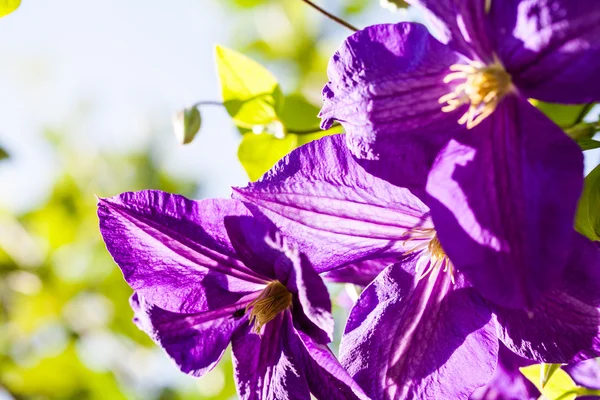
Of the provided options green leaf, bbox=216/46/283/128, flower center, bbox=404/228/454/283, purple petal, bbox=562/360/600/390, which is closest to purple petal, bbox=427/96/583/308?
flower center, bbox=404/228/454/283

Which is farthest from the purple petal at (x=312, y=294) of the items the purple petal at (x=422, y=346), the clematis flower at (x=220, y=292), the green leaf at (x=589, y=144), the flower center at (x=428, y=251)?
the green leaf at (x=589, y=144)

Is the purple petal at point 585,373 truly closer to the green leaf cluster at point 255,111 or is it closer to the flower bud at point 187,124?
the green leaf cluster at point 255,111

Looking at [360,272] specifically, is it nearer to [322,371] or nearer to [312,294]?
[322,371]

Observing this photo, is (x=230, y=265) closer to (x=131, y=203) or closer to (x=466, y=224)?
(x=131, y=203)

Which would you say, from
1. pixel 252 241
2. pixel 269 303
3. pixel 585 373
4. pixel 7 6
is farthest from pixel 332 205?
pixel 7 6

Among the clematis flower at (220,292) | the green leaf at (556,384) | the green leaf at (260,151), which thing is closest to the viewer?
the clematis flower at (220,292)

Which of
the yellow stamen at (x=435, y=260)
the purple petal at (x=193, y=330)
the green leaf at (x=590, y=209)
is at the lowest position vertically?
the purple petal at (x=193, y=330)

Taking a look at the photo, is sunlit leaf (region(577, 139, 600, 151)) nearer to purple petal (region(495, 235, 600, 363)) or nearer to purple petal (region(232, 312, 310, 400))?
purple petal (region(495, 235, 600, 363))
